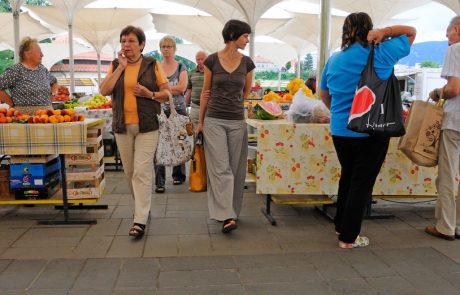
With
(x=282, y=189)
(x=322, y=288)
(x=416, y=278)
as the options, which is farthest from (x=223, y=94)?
(x=416, y=278)

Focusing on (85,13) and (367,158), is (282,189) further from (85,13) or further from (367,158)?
(85,13)

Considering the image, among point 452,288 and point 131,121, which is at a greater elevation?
point 131,121

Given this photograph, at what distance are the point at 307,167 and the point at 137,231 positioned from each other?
5.40 feet

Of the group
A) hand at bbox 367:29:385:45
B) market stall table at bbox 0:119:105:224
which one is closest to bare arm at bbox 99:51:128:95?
market stall table at bbox 0:119:105:224

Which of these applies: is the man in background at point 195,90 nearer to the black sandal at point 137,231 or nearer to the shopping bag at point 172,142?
the shopping bag at point 172,142

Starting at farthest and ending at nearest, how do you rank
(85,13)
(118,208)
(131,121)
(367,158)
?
(85,13) → (118,208) → (131,121) → (367,158)

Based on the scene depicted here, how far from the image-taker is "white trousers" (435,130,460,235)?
373cm

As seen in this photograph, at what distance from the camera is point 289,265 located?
3.23 m

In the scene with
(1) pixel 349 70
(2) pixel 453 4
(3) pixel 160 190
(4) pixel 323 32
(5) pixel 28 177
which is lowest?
(3) pixel 160 190

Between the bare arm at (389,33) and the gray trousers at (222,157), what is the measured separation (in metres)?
1.29

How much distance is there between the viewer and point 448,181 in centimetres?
377

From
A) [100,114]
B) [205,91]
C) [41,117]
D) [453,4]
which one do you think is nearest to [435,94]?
[205,91]

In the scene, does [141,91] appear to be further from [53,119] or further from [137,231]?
[137,231]

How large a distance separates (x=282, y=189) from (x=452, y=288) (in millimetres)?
1732
